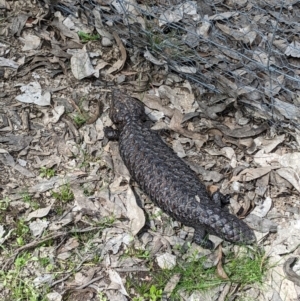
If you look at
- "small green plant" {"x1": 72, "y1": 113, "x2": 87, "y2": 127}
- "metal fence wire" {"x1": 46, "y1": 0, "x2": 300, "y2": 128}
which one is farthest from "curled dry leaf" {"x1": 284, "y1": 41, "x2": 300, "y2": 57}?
"small green plant" {"x1": 72, "y1": 113, "x2": 87, "y2": 127}

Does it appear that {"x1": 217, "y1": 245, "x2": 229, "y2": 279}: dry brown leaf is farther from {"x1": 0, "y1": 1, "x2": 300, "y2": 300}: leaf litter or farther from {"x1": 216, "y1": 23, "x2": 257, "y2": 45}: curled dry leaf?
{"x1": 216, "y1": 23, "x2": 257, "y2": 45}: curled dry leaf

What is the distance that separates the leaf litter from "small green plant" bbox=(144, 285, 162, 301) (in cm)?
8

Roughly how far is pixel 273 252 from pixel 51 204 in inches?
70.0

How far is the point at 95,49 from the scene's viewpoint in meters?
5.93

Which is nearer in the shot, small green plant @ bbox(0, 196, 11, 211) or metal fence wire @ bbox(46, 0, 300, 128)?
small green plant @ bbox(0, 196, 11, 211)

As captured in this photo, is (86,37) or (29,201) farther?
(86,37)

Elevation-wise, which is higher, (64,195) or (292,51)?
(292,51)

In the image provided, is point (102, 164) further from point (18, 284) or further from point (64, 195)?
point (18, 284)

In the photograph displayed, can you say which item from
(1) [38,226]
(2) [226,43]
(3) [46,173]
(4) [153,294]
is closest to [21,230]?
(1) [38,226]

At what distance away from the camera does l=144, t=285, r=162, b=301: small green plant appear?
4258 mm

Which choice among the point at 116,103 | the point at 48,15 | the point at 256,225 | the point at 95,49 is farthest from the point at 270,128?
the point at 48,15

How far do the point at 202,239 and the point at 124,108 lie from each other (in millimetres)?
1397

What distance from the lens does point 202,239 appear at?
14.9 ft

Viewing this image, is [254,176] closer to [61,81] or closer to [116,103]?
[116,103]
